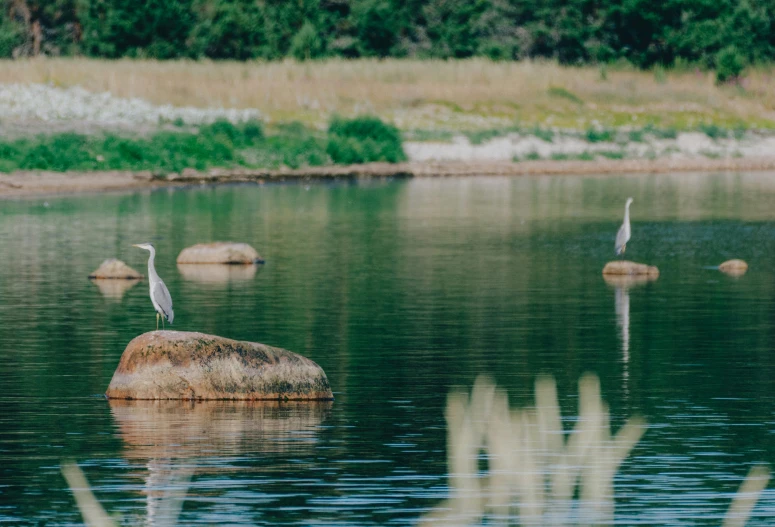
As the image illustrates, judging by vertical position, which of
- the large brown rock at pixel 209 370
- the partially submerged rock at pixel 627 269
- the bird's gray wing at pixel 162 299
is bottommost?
the partially submerged rock at pixel 627 269

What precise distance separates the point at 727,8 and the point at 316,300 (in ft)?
241

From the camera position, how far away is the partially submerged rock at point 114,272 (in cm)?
3416

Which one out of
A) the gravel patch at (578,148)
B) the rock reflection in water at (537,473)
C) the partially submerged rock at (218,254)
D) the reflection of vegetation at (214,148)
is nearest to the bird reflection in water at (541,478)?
the rock reflection in water at (537,473)

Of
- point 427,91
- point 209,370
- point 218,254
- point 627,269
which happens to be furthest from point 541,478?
point 427,91

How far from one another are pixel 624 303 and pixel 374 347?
7.48 m

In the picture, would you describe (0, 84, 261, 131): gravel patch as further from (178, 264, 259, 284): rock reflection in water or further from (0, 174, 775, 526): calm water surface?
(178, 264, 259, 284): rock reflection in water

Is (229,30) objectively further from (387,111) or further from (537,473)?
(537,473)

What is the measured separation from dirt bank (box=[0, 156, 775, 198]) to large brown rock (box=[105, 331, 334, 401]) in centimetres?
4072

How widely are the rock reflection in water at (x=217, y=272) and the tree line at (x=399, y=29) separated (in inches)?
2298

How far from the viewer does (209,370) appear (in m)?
18.2

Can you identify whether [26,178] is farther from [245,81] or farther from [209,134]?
[245,81]

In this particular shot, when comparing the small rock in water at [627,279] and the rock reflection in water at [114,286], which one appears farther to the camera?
the small rock in water at [627,279]

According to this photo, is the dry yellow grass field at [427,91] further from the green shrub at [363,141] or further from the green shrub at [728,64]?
the green shrub at [363,141]

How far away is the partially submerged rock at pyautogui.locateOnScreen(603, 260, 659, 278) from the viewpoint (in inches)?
1383
